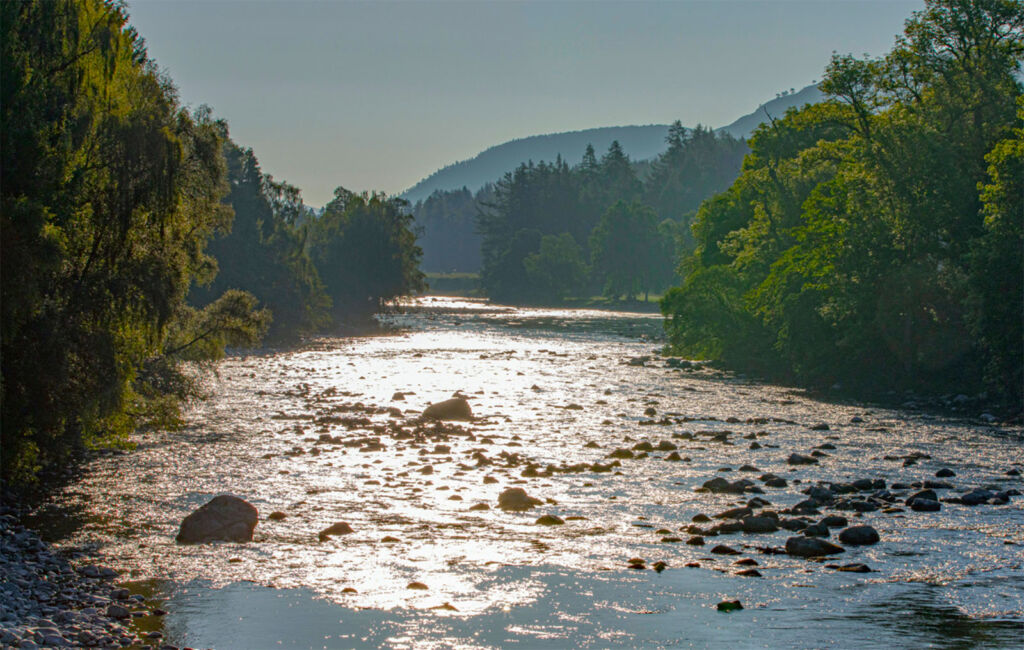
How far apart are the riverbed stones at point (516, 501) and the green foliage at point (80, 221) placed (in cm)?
922

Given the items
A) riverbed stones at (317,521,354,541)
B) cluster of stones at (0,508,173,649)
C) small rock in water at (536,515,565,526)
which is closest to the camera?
cluster of stones at (0,508,173,649)

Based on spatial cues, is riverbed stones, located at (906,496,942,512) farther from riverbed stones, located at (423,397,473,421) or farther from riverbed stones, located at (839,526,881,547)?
riverbed stones, located at (423,397,473,421)

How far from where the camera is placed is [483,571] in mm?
15914

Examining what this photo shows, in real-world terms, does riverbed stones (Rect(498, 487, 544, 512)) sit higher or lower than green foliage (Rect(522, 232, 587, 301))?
lower

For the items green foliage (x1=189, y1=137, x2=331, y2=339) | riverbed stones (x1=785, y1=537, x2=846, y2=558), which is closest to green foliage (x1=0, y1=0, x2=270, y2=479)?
riverbed stones (x1=785, y1=537, x2=846, y2=558)

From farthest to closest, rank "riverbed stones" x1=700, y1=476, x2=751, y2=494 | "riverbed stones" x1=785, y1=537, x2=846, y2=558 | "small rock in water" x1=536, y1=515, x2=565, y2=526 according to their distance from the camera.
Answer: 1. "riverbed stones" x1=700, y1=476, x2=751, y2=494
2. "small rock in water" x1=536, y1=515, x2=565, y2=526
3. "riverbed stones" x1=785, y1=537, x2=846, y2=558

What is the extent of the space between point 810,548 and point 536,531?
5.12 m

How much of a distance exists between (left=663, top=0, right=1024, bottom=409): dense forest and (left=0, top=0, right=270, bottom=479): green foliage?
28911 mm

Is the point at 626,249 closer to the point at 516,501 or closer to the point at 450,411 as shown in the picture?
the point at 450,411

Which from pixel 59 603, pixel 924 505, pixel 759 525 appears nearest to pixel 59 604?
pixel 59 603

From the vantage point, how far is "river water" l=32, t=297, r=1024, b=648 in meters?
13.3

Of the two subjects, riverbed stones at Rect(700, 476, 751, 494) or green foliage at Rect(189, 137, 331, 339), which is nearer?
riverbed stones at Rect(700, 476, 751, 494)

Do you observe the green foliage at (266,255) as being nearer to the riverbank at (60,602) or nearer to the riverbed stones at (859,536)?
the riverbank at (60,602)

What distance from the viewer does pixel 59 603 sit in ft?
44.1
